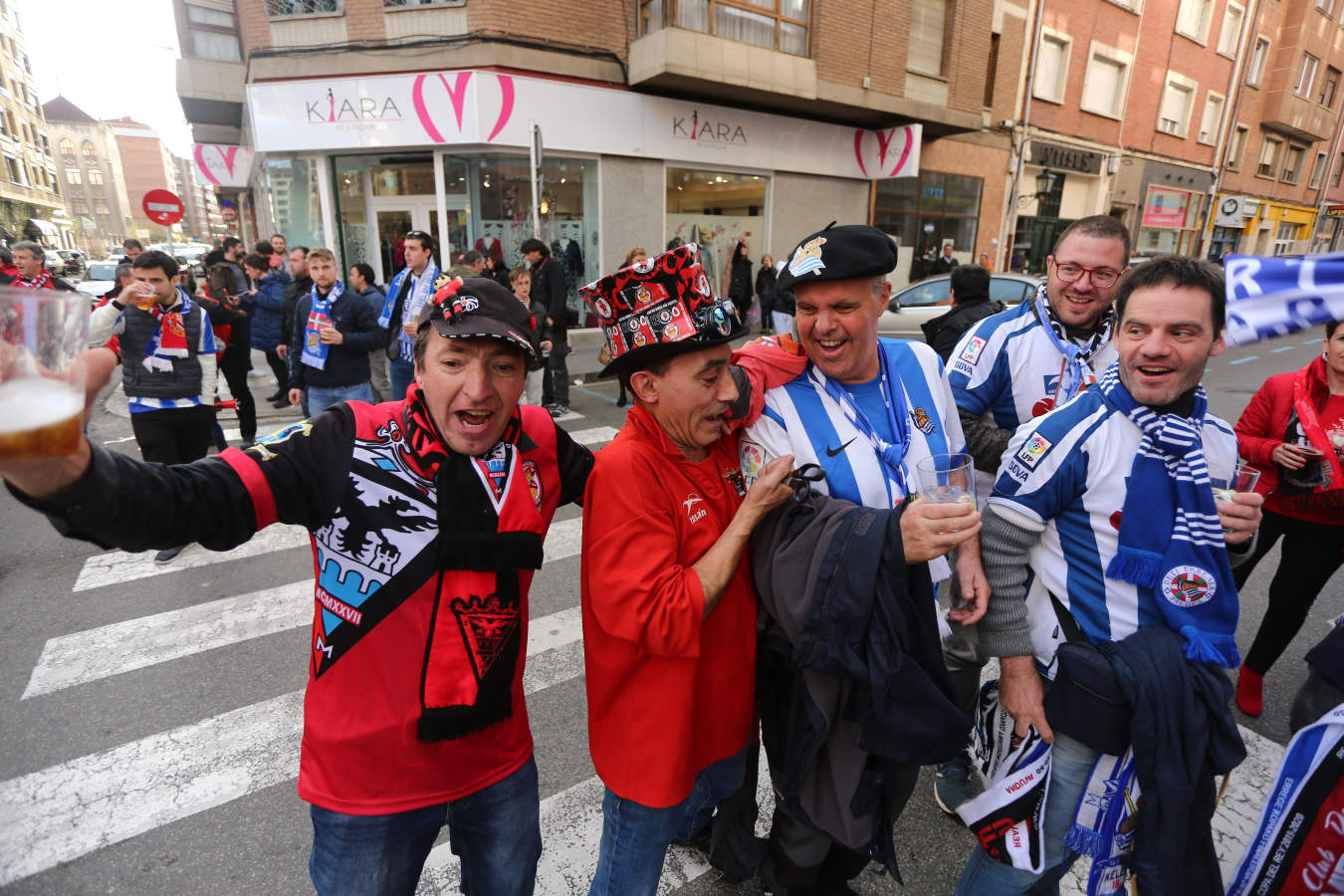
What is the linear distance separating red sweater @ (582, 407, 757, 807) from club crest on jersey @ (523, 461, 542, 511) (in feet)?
0.41

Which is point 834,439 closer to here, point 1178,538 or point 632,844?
point 1178,538

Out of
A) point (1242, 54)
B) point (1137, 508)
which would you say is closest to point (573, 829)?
point (1137, 508)

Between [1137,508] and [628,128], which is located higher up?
[628,128]

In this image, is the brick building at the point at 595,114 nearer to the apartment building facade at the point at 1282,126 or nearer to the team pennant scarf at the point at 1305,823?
the team pennant scarf at the point at 1305,823

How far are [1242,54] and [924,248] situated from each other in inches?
699

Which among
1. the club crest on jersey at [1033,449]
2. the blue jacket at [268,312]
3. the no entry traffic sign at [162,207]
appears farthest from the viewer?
the no entry traffic sign at [162,207]

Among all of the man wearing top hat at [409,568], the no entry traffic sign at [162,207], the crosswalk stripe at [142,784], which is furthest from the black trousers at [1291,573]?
the no entry traffic sign at [162,207]

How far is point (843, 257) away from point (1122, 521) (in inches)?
37.4

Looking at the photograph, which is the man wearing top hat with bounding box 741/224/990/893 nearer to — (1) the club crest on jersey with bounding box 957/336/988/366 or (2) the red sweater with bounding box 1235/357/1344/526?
(1) the club crest on jersey with bounding box 957/336/988/366

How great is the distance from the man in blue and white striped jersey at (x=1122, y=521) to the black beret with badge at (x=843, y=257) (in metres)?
0.59

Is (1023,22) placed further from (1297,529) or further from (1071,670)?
(1071,670)

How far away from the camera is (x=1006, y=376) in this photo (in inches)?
107

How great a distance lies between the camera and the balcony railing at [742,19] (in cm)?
1195

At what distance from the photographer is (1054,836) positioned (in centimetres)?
175
